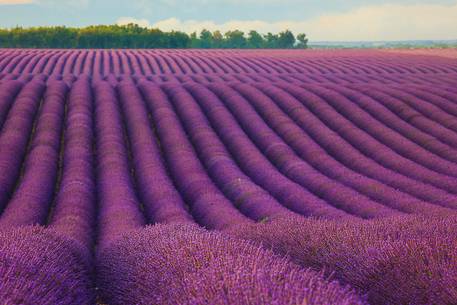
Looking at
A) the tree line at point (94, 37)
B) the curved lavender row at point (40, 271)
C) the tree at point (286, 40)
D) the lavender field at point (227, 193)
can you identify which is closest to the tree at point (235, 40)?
the tree at point (286, 40)

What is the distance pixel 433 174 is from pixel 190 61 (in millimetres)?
37685

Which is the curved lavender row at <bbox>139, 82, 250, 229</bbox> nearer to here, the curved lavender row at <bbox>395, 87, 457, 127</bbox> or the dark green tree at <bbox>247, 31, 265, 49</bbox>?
the curved lavender row at <bbox>395, 87, 457, 127</bbox>

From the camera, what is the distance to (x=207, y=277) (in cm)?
470

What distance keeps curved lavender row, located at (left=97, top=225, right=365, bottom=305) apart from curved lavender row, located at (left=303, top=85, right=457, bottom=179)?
1412 cm

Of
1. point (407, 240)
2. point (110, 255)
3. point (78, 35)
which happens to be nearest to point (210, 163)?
point (110, 255)

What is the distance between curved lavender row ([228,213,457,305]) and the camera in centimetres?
513

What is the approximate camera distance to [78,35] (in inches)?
3489

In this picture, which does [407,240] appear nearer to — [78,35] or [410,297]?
[410,297]

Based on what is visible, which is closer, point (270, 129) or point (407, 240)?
point (407, 240)

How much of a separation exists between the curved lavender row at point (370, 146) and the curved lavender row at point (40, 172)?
11884 millimetres

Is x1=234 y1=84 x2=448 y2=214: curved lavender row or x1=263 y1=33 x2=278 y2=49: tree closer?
x1=234 y1=84 x2=448 y2=214: curved lavender row

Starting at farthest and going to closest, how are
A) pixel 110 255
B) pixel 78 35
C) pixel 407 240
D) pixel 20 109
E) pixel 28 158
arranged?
pixel 78 35 < pixel 20 109 < pixel 28 158 < pixel 110 255 < pixel 407 240

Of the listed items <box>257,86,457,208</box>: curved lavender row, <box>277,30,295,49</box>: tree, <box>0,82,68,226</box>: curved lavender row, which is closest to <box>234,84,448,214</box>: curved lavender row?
<box>257,86,457,208</box>: curved lavender row

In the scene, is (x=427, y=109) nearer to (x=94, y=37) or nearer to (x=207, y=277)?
(x=207, y=277)
